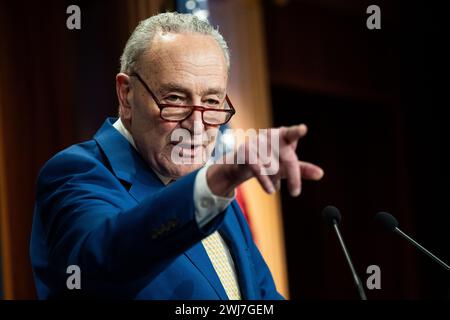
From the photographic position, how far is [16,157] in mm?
3996

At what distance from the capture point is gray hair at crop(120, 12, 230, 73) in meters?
2.16

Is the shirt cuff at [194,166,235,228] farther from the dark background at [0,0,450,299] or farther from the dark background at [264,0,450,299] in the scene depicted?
the dark background at [264,0,450,299]

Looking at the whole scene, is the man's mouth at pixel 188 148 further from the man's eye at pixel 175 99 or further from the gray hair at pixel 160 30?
the gray hair at pixel 160 30

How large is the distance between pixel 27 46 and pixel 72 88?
0.34 metres

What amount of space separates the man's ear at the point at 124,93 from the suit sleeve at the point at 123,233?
1.67ft

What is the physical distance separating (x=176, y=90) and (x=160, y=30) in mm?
190

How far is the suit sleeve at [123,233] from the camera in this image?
1.51 m

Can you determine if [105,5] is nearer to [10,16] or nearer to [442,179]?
[10,16]

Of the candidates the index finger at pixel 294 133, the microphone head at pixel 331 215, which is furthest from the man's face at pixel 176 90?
the index finger at pixel 294 133

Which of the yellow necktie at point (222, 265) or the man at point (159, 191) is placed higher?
the man at point (159, 191)

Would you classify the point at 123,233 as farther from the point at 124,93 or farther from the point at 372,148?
the point at 372,148

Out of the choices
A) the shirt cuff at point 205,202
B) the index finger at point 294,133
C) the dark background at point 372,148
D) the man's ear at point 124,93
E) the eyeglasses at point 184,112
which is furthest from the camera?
the dark background at point 372,148

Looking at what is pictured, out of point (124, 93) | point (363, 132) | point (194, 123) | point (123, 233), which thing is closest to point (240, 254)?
point (194, 123)

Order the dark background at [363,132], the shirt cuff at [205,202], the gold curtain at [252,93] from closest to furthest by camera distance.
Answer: the shirt cuff at [205,202], the gold curtain at [252,93], the dark background at [363,132]
